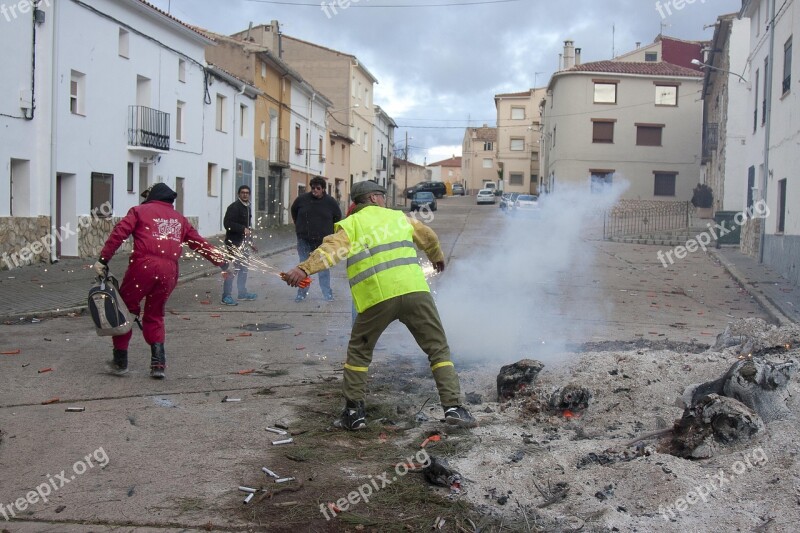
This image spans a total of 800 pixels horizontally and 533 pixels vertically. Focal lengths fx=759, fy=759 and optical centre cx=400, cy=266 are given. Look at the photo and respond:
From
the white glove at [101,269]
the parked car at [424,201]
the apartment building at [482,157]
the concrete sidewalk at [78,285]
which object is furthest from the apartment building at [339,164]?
the white glove at [101,269]

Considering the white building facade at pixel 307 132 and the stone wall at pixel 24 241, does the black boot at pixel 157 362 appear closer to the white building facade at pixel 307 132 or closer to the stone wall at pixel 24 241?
the stone wall at pixel 24 241

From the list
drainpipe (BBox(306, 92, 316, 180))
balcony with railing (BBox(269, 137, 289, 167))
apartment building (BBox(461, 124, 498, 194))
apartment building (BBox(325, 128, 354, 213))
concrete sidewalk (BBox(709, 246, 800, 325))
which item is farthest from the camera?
apartment building (BBox(461, 124, 498, 194))

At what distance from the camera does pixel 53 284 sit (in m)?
13.2

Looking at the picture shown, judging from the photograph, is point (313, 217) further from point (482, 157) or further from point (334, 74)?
point (482, 157)

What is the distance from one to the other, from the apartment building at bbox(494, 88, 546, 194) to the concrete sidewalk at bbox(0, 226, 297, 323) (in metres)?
50.6

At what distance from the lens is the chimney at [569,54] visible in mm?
49625

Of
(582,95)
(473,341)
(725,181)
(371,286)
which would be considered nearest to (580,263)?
(473,341)

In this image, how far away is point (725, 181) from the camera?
28.1m

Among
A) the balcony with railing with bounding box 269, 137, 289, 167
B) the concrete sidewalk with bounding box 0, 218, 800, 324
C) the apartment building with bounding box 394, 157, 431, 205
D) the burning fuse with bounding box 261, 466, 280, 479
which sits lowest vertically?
the burning fuse with bounding box 261, 466, 280, 479

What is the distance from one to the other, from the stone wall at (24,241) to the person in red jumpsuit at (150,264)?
10150 millimetres

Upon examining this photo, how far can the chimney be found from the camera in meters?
49.6

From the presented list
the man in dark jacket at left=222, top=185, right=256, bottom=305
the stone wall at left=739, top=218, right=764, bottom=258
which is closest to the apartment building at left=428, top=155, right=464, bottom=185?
the stone wall at left=739, top=218, right=764, bottom=258

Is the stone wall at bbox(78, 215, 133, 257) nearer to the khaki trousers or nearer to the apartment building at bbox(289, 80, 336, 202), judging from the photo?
the khaki trousers

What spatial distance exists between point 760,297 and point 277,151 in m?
25.0
